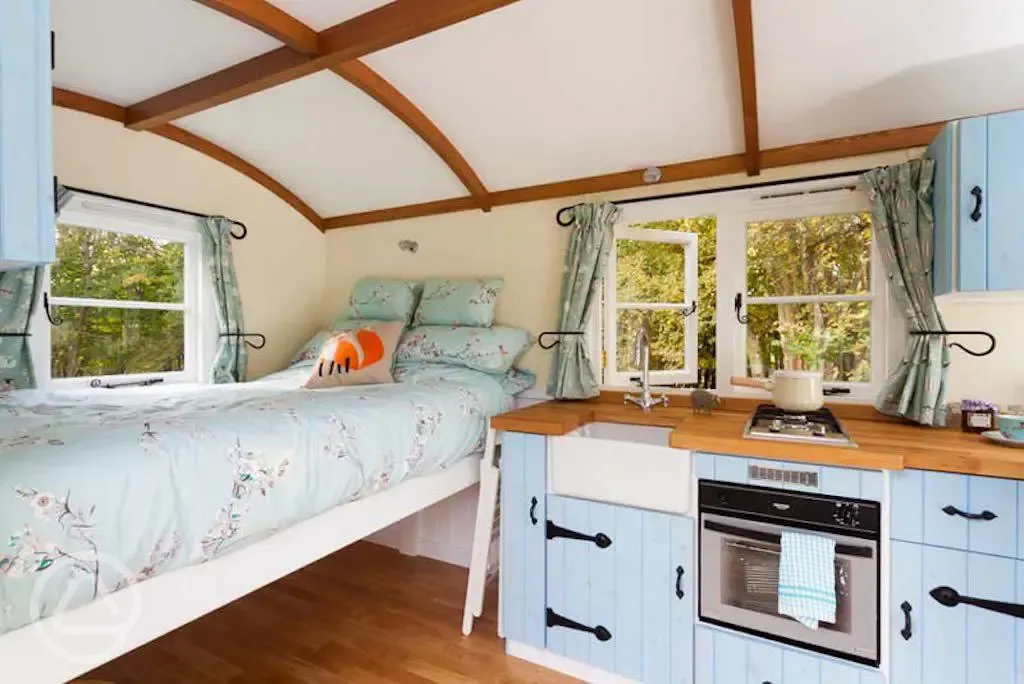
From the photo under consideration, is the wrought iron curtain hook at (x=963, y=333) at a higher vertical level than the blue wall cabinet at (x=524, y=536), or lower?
higher

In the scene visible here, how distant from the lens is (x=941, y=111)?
1954 mm

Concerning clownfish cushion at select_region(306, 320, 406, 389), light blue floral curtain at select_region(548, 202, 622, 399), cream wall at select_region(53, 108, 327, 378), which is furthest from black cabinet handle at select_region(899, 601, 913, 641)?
cream wall at select_region(53, 108, 327, 378)

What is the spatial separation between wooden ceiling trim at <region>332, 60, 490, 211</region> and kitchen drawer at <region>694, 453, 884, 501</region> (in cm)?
185

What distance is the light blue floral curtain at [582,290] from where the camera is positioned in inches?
102

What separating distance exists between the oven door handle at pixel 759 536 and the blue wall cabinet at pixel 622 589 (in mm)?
80

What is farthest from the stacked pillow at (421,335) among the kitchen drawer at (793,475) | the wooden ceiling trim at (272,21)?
the wooden ceiling trim at (272,21)

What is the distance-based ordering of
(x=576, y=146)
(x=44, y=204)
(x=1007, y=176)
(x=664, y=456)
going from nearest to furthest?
(x=44, y=204)
(x=1007, y=176)
(x=664, y=456)
(x=576, y=146)

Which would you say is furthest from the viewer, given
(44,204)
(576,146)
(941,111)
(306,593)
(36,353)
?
(306,593)

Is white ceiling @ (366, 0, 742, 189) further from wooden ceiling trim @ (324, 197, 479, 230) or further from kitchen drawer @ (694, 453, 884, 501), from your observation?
kitchen drawer @ (694, 453, 884, 501)

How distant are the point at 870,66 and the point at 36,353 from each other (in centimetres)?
355

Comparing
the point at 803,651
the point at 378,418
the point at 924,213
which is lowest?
the point at 803,651

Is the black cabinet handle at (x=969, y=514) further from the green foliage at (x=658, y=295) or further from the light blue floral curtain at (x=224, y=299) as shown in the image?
the light blue floral curtain at (x=224, y=299)

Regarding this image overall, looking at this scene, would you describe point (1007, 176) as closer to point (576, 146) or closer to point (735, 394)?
point (735, 394)

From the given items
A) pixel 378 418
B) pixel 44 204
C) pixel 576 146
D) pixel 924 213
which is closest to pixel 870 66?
pixel 924 213
